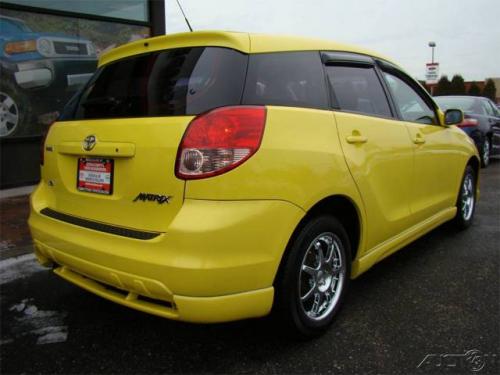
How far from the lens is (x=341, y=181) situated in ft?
8.45

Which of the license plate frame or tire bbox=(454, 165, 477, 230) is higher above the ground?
the license plate frame

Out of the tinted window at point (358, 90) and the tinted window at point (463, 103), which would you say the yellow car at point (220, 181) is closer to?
the tinted window at point (358, 90)

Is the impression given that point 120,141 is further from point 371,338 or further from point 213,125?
point 371,338

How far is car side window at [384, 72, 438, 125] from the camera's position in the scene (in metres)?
3.54

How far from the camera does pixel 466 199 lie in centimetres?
478

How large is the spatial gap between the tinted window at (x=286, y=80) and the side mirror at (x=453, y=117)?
1.92m

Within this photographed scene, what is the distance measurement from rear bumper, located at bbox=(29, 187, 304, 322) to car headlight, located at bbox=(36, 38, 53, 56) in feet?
18.6

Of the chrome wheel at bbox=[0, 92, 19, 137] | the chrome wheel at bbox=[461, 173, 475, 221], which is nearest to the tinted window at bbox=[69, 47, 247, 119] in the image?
the chrome wheel at bbox=[461, 173, 475, 221]

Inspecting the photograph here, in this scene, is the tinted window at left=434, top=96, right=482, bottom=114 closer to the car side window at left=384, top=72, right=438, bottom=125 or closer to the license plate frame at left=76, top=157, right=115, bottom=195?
the car side window at left=384, top=72, right=438, bottom=125

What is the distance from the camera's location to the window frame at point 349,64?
2.75 m

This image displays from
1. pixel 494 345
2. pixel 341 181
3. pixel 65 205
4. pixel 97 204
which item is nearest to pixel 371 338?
pixel 494 345

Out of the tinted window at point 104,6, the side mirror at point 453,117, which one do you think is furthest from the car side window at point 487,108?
the tinted window at point 104,6

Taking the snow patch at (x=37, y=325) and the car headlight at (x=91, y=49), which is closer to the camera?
the snow patch at (x=37, y=325)

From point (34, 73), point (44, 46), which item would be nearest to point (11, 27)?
point (44, 46)
